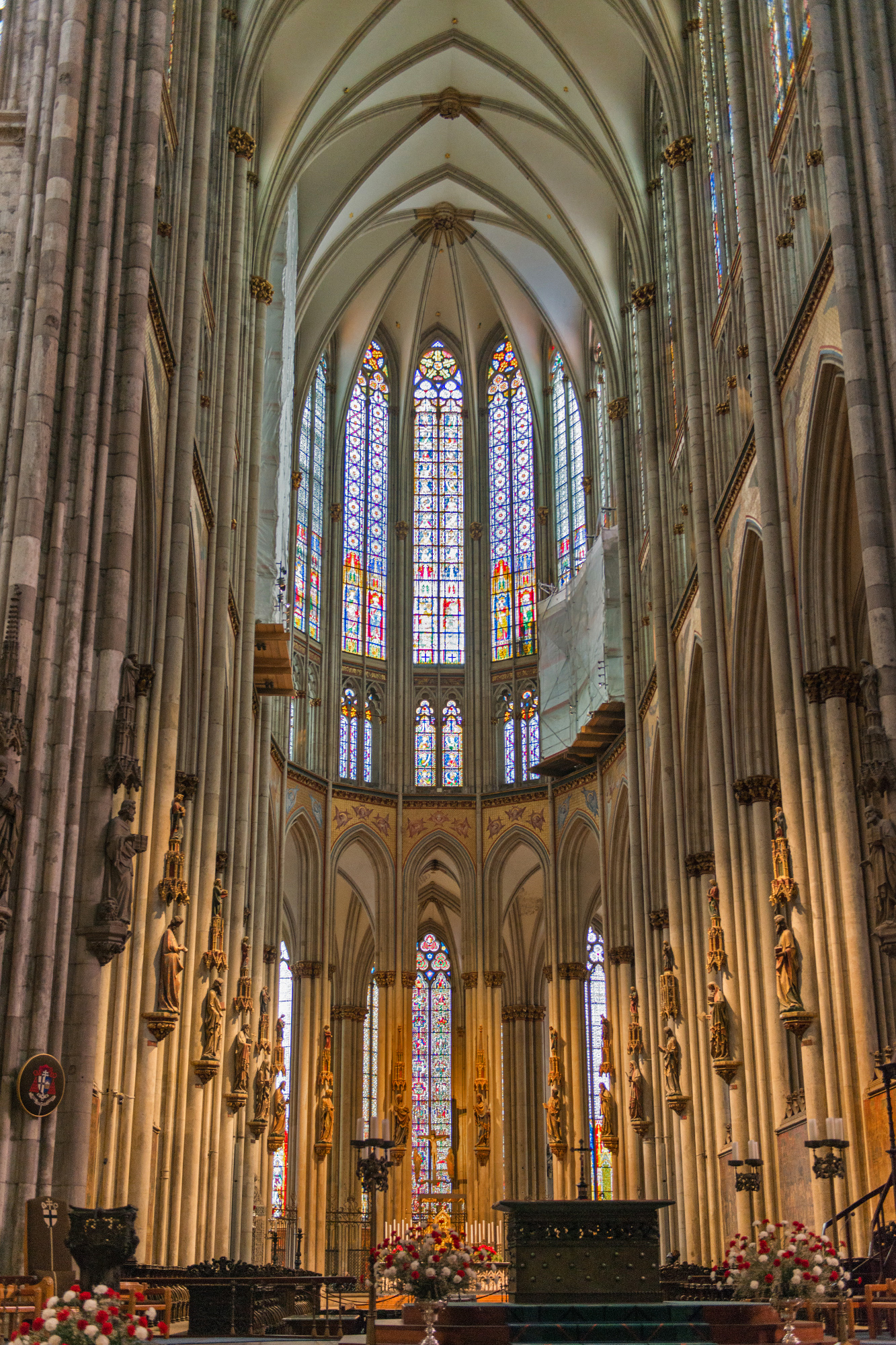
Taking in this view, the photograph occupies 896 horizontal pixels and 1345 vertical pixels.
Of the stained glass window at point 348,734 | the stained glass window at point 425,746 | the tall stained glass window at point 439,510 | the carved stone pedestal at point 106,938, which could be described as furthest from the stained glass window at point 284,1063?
the carved stone pedestal at point 106,938

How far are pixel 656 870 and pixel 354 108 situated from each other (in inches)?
718

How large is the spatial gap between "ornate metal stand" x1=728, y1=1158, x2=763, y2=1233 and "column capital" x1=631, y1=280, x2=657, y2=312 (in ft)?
58.9

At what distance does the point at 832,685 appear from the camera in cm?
1875

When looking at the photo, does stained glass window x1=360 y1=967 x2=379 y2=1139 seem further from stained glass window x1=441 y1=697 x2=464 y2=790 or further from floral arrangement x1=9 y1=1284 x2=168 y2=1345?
floral arrangement x1=9 y1=1284 x2=168 y2=1345

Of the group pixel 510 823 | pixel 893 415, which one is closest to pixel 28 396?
pixel 893 415

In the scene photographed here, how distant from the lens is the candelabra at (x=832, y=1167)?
1544 centimetres

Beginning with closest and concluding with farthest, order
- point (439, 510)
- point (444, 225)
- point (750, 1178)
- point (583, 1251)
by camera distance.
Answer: point (583, 1251) → point (750, 1178) → point (444, 225) → point (439, 510)

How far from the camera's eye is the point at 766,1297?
13461mm

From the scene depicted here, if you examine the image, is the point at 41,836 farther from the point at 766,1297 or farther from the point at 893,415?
the point at 893,415

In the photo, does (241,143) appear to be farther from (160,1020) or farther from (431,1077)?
(431,1077)

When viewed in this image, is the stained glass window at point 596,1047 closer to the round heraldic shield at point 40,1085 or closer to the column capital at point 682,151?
the column capital at point 682,151

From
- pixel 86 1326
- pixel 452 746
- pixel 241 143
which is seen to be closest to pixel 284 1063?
pixel 452 746

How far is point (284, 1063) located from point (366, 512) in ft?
48.8

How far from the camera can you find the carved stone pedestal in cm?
1357
